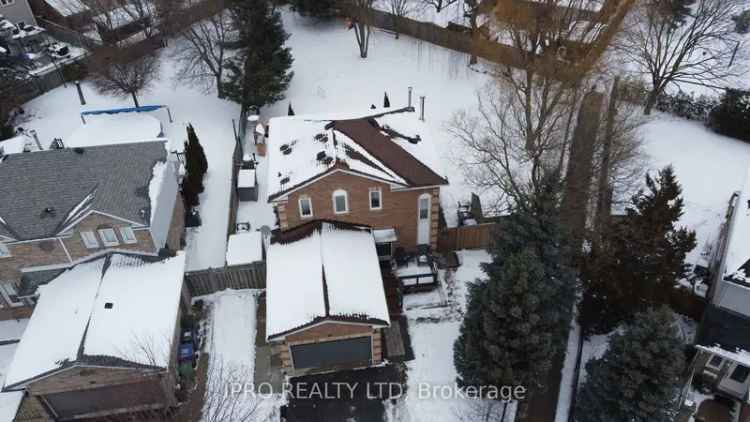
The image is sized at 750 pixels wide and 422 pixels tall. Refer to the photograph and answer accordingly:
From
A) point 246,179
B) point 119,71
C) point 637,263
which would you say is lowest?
point 246,179

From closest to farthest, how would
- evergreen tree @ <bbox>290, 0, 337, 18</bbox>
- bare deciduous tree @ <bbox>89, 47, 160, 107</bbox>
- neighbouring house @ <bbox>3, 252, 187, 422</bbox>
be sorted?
neighbouring house @ <bbox>3, 252, 187, 422</bbox>
bare deciduous tree @ <bbox>89, 47, 160, 107</bbox>
evergreen tree @ <bbox>290, 0, 337, 18</bbox>

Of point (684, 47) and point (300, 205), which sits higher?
point (684, 47)

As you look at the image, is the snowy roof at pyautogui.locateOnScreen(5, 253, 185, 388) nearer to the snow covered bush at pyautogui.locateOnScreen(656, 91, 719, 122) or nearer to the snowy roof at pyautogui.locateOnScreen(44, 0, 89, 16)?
the snow covered bush at pyautogui.locateOnScreen(656, 91, 719, 122)

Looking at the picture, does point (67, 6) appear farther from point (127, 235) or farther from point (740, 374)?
point (740, 374)

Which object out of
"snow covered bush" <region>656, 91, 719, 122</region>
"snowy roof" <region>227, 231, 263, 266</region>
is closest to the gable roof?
"snowy roof" <region>227, 231, 263, 266</region>

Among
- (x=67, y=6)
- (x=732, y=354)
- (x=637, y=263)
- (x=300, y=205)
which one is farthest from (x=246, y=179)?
(x=67, y=6)

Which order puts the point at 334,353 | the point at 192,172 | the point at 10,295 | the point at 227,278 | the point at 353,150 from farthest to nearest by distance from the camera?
the point at 192,172 → the point at 227,278 → the point at 10,295 → the point at 353,150 → the point at 334,353

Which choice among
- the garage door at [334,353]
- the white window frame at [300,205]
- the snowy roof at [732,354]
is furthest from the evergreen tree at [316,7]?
the snowy roof at [732,354]

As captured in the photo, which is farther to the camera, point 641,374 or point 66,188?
point 66,188
